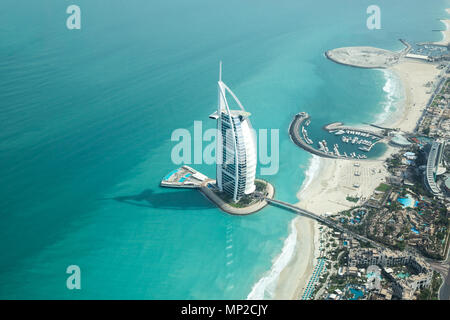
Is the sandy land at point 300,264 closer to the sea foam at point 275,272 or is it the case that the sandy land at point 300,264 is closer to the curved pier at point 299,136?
the sea foam at point 275,272

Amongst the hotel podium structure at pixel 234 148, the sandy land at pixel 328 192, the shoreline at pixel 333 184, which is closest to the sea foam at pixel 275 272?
the shoreline at pixel 333 184

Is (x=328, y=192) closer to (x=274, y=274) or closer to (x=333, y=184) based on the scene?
(x=333, y=184)

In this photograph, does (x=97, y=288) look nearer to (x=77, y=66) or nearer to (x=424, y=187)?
(x=424, y=187)

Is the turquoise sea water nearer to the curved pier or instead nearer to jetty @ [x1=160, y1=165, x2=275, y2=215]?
jetty @ [x1=160, y1=165, x2=275, y2=215]

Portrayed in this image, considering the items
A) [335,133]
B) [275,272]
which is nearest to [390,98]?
[335,133]

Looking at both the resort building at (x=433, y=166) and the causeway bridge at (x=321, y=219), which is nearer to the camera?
the causeway bridge at (x=321, y=219)

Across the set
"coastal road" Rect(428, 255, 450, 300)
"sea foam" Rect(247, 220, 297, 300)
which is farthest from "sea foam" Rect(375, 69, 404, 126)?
"sea foam" Rect(247, 220, 297, 300)
